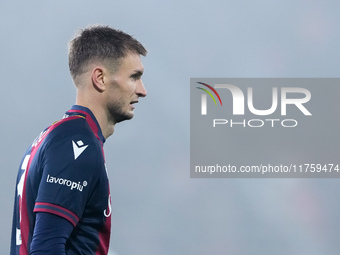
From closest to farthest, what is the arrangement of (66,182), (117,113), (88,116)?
(66,182)
(88,116)
(117,113)

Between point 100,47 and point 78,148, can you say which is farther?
point 100,47

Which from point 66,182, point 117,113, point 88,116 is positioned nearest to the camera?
point 66,182

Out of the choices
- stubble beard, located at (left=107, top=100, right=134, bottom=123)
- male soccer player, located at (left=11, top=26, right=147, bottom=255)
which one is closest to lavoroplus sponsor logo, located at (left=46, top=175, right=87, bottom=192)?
male soccer player, located at (left=11, top=26, right=147, bottom=255)

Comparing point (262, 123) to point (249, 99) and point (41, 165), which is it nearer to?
point (249, 99)

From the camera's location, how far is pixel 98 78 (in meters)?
2.18

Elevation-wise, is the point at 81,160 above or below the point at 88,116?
below

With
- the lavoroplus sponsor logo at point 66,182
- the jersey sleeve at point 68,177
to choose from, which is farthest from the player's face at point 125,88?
the lavoroplus sponsor logo at point 66,182

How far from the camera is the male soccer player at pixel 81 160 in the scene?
1.82 m

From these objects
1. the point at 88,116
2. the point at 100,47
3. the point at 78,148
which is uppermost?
the point at 100,47

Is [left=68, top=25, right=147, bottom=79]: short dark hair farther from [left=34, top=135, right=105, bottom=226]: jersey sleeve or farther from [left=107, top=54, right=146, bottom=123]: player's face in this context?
[left=34, top=135, right=105, bottom=226]: jersey sleeve

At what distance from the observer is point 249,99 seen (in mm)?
10602

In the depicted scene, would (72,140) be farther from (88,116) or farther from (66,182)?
(88,116)

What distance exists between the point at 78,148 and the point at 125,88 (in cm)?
44

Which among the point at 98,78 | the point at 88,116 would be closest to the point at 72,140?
the point at 88,116
